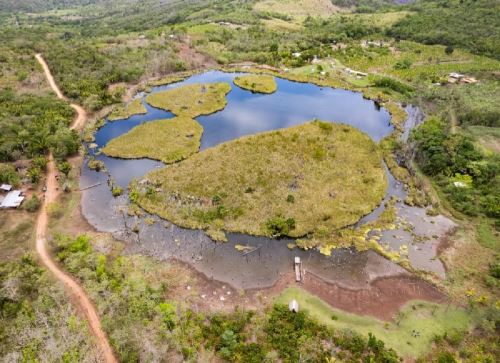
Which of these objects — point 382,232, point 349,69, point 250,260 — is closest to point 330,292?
point 250,260

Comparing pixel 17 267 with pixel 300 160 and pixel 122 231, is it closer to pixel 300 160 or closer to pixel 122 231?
pixel 122 231

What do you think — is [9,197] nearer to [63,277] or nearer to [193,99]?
[63,277]

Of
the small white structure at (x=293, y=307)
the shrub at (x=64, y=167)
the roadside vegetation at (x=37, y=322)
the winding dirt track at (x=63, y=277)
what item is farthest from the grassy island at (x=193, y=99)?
the small white structure at (x=293, y=307)

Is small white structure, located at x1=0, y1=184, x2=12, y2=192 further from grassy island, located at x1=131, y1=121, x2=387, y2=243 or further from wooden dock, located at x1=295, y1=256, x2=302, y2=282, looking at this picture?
wooden dock, located at x1=295, y1=256, x2=302, y2=282

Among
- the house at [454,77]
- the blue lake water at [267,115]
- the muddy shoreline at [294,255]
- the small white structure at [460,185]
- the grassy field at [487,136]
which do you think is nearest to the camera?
the muddy shoreline at [294,255]

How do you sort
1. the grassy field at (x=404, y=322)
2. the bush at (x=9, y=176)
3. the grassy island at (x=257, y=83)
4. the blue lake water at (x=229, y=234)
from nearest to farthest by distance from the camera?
the grassy field at (x=404, y=322) < the blue lake water at (x=229, y=234) < the bush at (x=9, y=176) < the grassy island at (x=257, y=83)

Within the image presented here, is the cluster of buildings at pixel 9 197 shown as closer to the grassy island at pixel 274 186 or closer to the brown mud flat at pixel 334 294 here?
the grassy island at pixel 274 186
